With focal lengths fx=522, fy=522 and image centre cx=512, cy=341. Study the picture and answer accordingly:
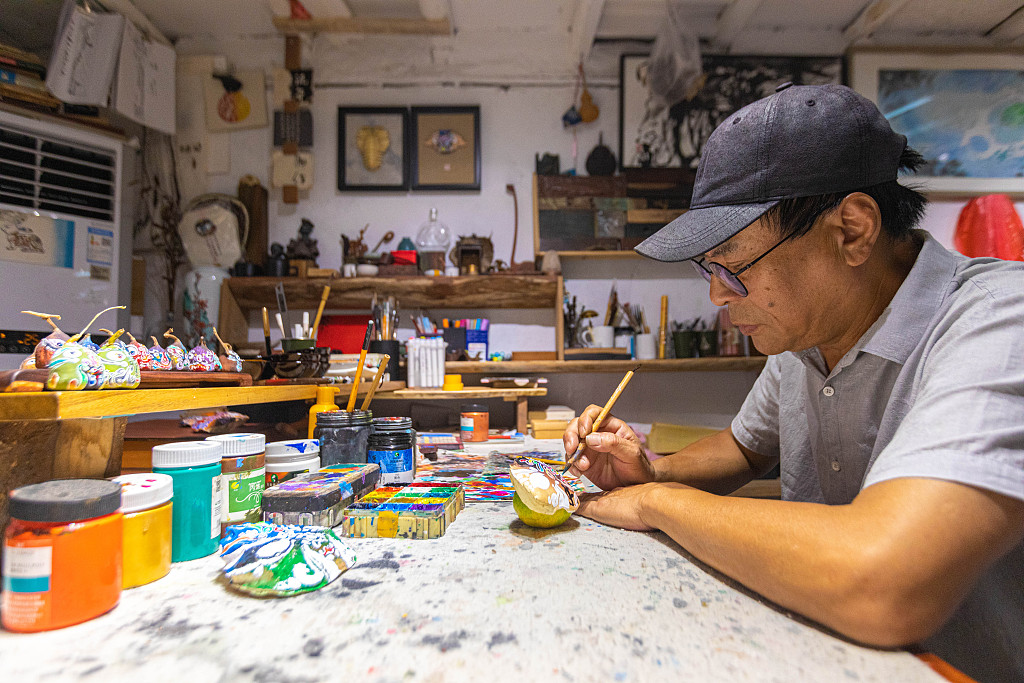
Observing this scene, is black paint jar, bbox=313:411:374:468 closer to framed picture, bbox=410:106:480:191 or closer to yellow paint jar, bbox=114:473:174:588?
yellow paint jar, bbox=114:473:174:588

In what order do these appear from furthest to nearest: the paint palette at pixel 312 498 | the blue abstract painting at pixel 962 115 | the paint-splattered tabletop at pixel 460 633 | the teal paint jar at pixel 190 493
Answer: the blue abstract painting at pixel 962 115 < the paint palette at pixel 312 498 < the teal paint jar at pixel 190 493 < the paint-splattered tabletop at pixel 460 633

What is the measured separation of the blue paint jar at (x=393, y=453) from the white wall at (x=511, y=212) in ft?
6.86

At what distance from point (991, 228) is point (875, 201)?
3240 millimetres

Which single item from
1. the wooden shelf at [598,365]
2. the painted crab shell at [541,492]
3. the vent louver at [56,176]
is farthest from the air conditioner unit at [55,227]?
Answer: the painted crab shell at [541,492]

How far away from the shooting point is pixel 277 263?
10.3ft

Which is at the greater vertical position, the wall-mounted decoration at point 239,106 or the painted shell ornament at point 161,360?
the wall-mounted decoration at point 239,106

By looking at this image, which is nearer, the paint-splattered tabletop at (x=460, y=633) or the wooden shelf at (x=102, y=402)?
the paint-splattered tabletop at (x=460, y=633)

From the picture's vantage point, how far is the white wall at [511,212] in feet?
11.2

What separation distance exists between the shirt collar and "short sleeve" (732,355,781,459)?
16.0 inches

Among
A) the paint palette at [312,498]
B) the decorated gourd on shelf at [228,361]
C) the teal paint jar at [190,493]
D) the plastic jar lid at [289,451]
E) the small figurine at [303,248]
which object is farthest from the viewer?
the small figurine at [303,248]

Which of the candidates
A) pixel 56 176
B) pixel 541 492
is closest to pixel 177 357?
pixel 541 492

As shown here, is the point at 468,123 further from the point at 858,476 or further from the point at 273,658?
the point at 273,658

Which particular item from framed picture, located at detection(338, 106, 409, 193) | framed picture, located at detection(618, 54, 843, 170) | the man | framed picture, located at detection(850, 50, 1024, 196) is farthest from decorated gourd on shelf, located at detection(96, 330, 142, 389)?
framed picture, located at detection(850, 50, 1024, 196)

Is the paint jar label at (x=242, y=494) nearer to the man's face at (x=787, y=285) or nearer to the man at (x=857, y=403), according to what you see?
the man at (x=857, y=403)
